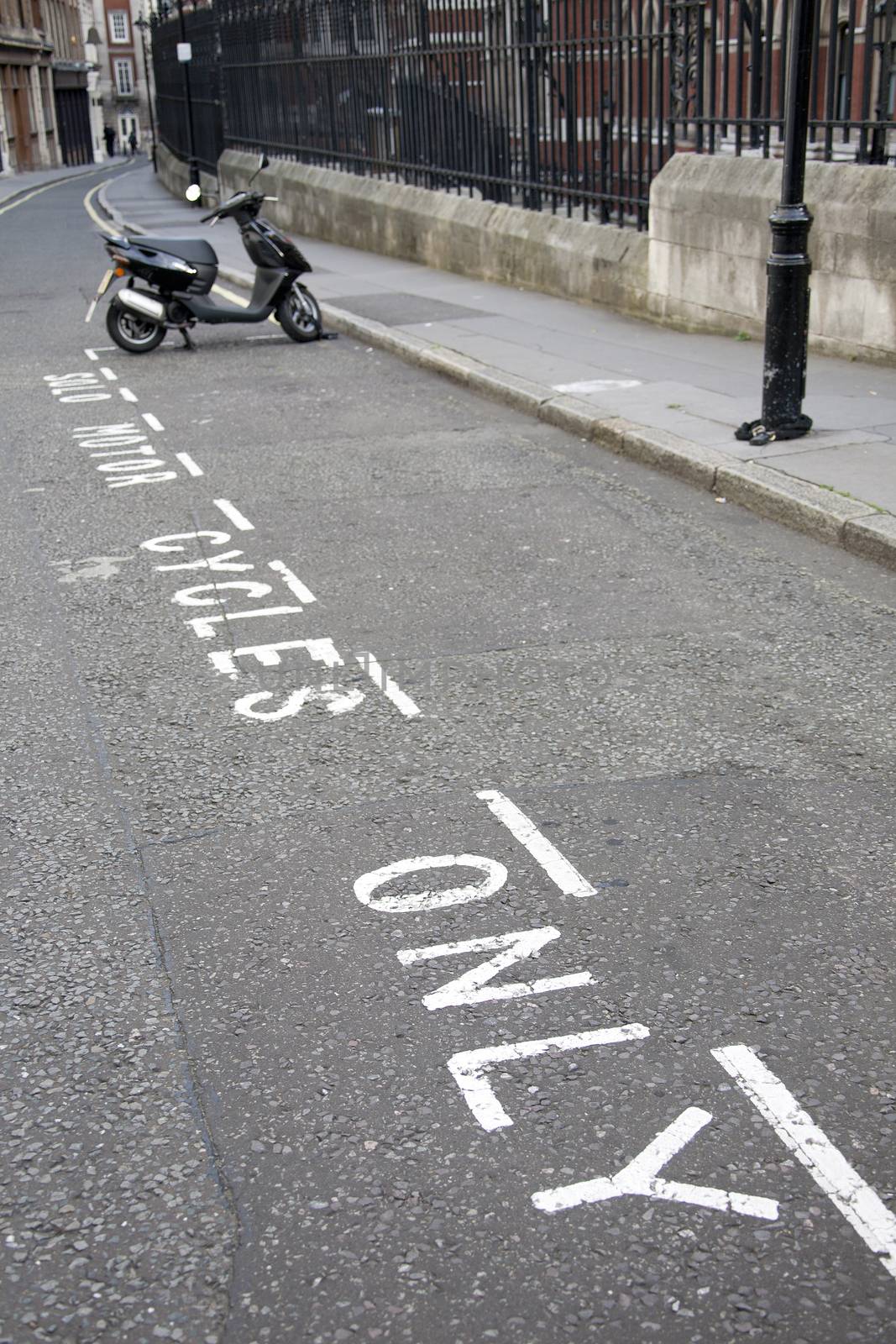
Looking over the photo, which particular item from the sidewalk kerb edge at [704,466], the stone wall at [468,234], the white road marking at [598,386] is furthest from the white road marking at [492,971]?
the stone wall at [468,234]

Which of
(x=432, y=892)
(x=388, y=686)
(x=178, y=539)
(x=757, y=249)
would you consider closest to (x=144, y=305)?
(x=757, y=249)

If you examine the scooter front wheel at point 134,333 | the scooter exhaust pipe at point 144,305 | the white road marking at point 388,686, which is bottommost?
the white road marking at point 388,686

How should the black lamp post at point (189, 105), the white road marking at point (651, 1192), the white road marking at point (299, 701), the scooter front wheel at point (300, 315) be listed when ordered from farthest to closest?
1. the black lamp post at point (189, 105)
2. the scooter front wheel at point (300, 315)
3. the white road marking at point (299, 701)
4. the white road marking at point (651, 1192)

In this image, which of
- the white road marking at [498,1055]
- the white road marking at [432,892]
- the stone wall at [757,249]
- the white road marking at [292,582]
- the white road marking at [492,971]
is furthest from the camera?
the stone wall at [757,249]

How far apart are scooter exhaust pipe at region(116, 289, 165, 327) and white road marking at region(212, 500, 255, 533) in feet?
18.6

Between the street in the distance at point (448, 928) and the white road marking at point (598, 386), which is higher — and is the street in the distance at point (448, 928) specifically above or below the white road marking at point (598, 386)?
below

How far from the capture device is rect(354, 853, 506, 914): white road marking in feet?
12.3

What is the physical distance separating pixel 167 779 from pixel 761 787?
1887 millimetres

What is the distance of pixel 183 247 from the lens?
42.7 ft

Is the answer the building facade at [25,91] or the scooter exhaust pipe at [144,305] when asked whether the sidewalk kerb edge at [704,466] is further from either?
the building facade at [25,91]

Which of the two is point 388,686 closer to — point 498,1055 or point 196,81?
point 498,1055

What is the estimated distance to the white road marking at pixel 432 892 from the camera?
3736 millimetres

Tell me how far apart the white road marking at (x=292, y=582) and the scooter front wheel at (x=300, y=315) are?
7537mm

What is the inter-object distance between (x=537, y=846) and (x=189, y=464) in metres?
5.67
